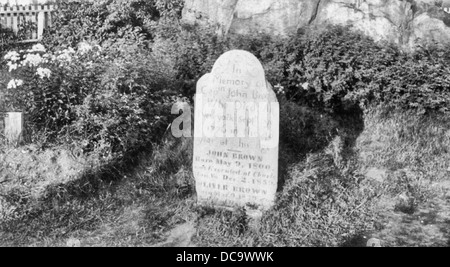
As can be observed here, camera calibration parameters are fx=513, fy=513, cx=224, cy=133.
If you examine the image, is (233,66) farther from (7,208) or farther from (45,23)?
(45,23)

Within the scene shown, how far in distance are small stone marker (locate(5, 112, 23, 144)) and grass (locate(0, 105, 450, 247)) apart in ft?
1.66

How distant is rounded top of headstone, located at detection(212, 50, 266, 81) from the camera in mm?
5012

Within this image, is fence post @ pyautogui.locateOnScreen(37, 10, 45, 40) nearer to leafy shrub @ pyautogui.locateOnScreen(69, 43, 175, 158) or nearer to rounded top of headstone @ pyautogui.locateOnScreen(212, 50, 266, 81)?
leafy shrub @ pyautogui.locateOnScreen(69, 43, 175, 158)

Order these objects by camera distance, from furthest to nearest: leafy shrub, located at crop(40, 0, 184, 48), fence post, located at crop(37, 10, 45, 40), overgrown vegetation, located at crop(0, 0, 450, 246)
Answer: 1. fence post, located at crop(37, 10, 45, 40)
2. leafy shrub, located at crop(40, 0, 184, 48)
3. overgrown vegetation, located at crop(0, 0, 450, 246)

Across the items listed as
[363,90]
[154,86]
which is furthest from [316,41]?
[154,86]

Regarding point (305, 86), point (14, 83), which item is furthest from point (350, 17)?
point (14, 83)

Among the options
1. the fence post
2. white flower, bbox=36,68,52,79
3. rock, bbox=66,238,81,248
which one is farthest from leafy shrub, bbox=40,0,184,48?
rock, bbox=66,238,81,248

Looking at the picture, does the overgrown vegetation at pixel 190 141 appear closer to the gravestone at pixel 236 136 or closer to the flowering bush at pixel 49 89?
the flowering bush at pixel 49 89

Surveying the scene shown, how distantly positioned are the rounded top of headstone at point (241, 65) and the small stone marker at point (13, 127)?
251 centimetres

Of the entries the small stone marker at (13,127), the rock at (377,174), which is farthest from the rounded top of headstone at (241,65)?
the small stone marker at (13,127)

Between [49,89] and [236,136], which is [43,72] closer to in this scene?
[49,89]

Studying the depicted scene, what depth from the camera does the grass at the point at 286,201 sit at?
A: 479 centimetres

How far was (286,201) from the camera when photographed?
5.09 m

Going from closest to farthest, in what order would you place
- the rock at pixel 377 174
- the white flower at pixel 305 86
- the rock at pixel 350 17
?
1. the rock at pixel 377 174
2. the white flower at pixel 305 86
3. the rock at pixel 350 17
